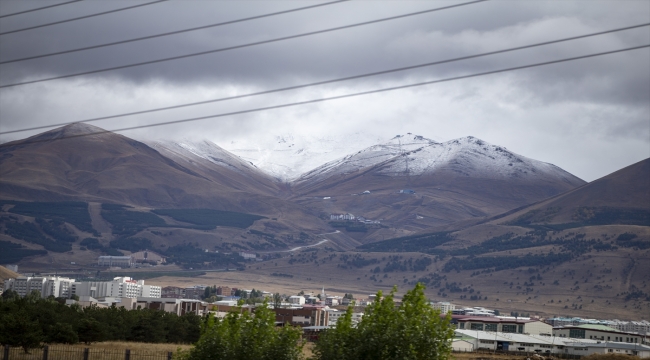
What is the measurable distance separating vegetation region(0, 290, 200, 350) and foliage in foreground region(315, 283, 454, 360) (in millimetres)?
36077

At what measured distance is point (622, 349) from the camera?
432ft

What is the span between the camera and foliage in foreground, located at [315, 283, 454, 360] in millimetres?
30484

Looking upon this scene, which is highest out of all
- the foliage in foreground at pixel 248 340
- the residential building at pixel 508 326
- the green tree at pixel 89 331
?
the foliage in foreground at pixel 248 340

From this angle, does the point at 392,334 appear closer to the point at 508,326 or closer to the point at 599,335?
the point at 599,335

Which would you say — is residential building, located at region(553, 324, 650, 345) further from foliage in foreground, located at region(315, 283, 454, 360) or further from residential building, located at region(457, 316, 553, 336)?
foliage in foreground, located at region(315, 283, 454, 360)

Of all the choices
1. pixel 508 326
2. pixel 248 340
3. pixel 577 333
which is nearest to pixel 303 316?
pixel 508 326

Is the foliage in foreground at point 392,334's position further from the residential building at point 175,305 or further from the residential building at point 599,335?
the residential building at point 175,305

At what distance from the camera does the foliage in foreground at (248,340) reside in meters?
32.6

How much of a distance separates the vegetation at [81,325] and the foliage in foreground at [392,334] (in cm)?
3608

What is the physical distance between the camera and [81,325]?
78750 millimetres

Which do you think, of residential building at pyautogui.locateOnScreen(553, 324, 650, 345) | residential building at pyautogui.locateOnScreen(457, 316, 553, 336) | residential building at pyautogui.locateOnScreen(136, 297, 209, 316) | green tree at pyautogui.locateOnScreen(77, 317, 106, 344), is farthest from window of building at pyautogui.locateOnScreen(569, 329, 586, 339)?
green tree at pyautogui.locateOnScreen(77, 317, 106, 344)

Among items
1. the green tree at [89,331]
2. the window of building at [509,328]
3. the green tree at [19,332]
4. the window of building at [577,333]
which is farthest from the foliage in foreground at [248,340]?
the window of building at [509,328]

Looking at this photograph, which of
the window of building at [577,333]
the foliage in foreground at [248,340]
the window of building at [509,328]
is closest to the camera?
the foliage in foreground at [248,340]

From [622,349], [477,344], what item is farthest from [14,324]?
[622,349]
